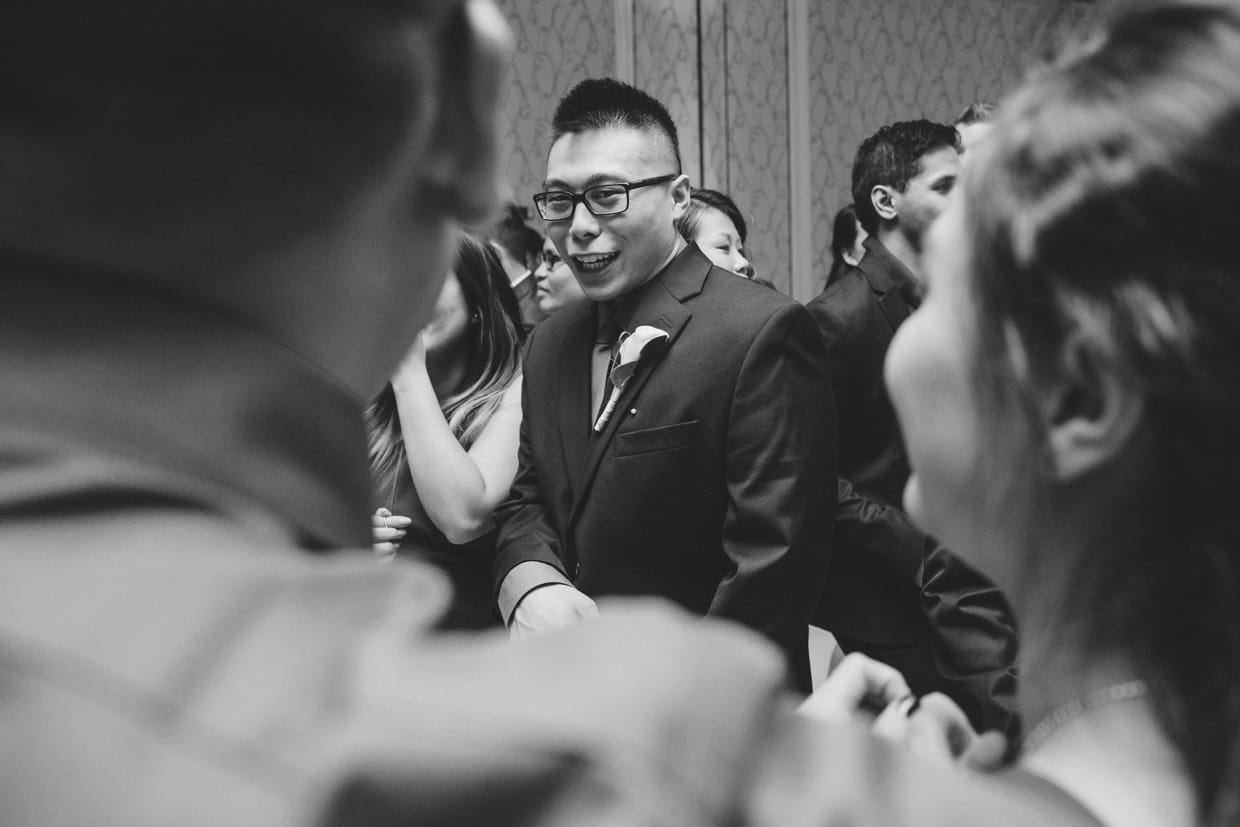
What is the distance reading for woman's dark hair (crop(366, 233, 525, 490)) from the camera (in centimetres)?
235

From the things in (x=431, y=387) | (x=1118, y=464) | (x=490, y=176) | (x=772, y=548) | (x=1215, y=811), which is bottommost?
(x=772, y=548)

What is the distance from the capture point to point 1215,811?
633 millimetres

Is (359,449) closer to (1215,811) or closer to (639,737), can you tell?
(639,737)

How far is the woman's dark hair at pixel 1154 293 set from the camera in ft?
1.98

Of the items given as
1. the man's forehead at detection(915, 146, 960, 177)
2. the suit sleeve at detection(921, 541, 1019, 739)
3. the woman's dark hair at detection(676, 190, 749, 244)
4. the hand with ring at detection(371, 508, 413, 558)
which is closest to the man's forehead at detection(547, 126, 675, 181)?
the hand with ring at detection(371, 508, 413, 558)

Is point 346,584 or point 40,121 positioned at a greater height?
point 40,121

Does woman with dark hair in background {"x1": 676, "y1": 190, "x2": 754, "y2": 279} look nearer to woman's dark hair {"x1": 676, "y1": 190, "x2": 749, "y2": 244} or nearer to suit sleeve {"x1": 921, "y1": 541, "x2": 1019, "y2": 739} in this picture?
woman's dark hair {"x1": 676, "y1": 190, "x2": 749, "y2": 244}

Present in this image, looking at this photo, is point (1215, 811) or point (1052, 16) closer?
point (1215, 811)

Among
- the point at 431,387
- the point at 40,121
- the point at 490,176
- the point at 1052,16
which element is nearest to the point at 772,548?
the point at 431,387

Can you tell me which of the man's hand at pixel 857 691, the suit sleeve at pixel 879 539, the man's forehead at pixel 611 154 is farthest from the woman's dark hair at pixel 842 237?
the man's hand at pixel 857 691

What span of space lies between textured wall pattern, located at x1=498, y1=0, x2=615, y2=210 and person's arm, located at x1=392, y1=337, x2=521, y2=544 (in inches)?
127

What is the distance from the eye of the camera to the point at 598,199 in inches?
88.0

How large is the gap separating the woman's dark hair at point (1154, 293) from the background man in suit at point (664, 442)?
127 cm

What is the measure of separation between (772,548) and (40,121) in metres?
1.59
